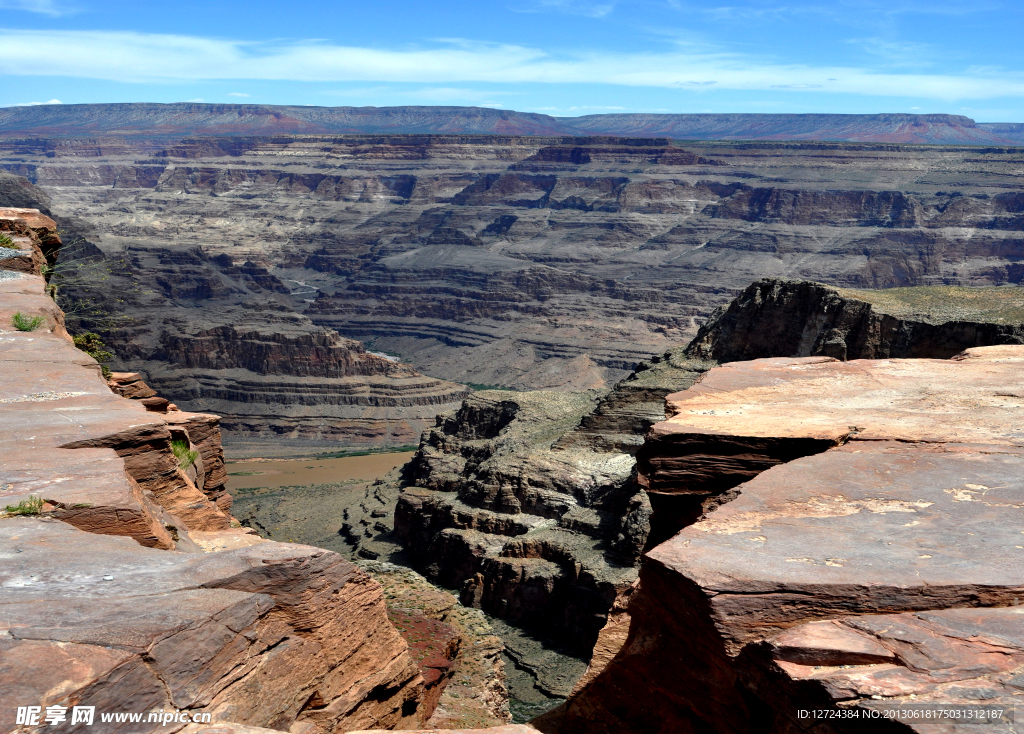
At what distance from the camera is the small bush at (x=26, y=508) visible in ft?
27.9

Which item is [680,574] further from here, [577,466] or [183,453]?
[577,466]

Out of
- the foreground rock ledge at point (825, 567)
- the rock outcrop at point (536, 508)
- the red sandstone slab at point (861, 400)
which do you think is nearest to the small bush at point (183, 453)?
the foreground rock ledge at point (825, 567)

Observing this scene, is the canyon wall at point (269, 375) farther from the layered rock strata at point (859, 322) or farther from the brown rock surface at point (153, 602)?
the brown rock surface at point (153, 602)

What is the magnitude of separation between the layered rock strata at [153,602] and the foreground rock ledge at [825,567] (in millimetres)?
2533

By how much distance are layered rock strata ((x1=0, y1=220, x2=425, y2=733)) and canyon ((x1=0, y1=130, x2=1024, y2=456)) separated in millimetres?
80858

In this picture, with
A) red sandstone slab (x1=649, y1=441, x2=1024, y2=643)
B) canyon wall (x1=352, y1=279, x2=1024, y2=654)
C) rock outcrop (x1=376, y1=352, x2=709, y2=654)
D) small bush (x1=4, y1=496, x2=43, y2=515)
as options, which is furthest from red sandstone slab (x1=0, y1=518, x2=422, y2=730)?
rock outcrop (x1=376, y1=352, x2=709, y2=654)

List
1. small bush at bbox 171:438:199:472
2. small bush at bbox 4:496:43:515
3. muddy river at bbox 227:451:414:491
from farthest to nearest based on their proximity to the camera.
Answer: muddy river at bbox 227:451:414:491 < small bush at bbox 171:438:199:472 < small bush at bbox 4:496:43:515

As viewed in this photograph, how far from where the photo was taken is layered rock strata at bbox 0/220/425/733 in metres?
5.99

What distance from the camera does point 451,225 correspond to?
200 meters

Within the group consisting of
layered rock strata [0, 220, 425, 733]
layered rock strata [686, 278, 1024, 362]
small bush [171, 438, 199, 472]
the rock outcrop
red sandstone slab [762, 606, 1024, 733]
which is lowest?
the rock outcrop

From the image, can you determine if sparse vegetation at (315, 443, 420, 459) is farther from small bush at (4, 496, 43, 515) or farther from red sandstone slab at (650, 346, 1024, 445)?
small bush at (4, 496, 43, 515)

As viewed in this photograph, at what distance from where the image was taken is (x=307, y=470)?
81.3 m

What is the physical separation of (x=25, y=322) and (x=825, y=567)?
1452 centimetres

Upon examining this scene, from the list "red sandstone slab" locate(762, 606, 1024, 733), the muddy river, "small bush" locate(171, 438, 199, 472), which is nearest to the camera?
"red sandstone slab" locate(762, 606, 1024, 733)
